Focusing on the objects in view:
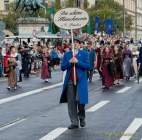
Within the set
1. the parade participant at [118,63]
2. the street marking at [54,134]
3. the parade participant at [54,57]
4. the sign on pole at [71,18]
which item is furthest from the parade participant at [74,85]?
the parade participant at [54,57]

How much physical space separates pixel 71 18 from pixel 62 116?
89.1 inches

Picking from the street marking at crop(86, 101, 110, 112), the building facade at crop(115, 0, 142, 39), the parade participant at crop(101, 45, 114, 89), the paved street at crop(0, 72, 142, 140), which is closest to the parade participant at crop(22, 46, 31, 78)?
the parade participant at crop(101, 45, 114, 89)

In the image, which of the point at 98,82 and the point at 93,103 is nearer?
the point at 93,103

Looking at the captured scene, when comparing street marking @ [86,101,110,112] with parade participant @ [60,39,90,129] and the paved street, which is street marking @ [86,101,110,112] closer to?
the paved street

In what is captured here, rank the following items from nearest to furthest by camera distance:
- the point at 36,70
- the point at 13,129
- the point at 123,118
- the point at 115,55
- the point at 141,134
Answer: the point at 141,134 → the point at 13,129 → the point at 123,118 → the point at 115,55 → the point at 36,70

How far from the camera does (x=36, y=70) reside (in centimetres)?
3834

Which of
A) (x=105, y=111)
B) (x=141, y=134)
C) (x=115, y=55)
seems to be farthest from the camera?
(x=115, y=55)

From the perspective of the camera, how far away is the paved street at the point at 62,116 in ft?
41.5

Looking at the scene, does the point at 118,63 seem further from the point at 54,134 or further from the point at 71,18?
the point at 54,134

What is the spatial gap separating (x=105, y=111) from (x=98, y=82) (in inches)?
451

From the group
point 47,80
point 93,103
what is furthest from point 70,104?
point 47,80

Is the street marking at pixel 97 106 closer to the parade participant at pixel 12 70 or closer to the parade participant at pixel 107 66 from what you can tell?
the parade participant at pixel 107 66

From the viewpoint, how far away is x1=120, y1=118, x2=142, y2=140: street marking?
40.4ft

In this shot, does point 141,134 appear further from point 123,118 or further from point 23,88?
point 23,88
